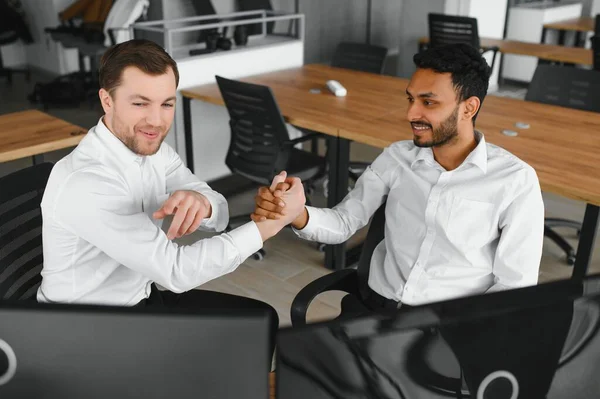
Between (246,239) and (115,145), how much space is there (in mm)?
392

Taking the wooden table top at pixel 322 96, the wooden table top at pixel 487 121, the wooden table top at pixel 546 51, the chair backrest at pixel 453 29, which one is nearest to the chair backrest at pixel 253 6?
the wooden table top at pixel 322 96

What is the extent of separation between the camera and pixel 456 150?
5.97 ft

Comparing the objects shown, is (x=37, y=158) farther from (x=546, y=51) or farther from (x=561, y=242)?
(x=546, y=51)

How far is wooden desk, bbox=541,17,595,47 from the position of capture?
661cm

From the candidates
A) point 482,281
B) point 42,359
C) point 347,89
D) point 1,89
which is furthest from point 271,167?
point 1,89

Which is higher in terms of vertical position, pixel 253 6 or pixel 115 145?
pixel 253 6

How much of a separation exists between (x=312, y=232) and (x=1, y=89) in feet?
20.2

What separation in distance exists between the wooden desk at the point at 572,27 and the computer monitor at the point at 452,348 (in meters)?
6.55

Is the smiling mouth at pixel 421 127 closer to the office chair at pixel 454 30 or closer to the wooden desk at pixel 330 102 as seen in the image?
the wooden desk at pixel 330 102

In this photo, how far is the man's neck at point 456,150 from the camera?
5.94 feet

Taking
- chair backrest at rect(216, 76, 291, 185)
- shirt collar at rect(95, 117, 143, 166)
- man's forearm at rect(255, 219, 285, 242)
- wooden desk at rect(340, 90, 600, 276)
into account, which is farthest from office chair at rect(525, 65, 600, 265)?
shirt collar at rect(95, 117, 143, 166)

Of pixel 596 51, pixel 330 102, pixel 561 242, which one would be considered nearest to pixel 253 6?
pixel 330 102

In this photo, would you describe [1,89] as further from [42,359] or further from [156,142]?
[42,359]

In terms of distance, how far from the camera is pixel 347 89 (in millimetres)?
3850
